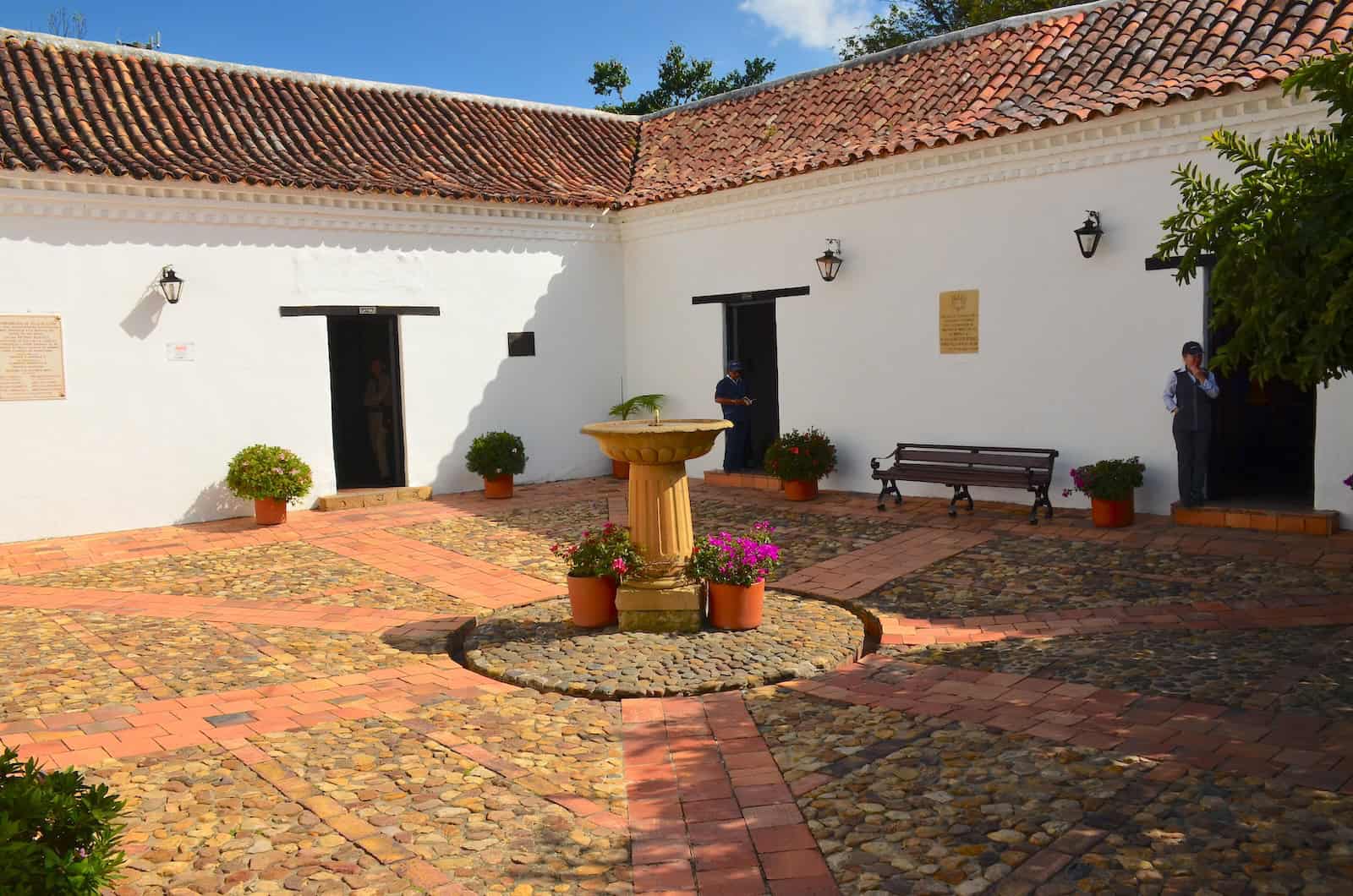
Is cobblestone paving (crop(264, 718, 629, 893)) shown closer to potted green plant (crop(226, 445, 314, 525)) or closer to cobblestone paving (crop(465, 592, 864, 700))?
cobblestone paving (crop(465, 592, 864, 700))

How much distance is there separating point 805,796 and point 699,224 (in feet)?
35.6

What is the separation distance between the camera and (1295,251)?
13.9 feet

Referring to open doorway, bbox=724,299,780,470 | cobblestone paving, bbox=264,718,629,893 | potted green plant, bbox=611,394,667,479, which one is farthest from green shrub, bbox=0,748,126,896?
open doorway, bbox=724,299,780,470

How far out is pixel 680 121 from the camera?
17031 mm

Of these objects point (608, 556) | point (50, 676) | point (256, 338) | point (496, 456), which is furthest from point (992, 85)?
point (50, 676)

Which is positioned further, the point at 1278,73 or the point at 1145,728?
the point at 1278,73

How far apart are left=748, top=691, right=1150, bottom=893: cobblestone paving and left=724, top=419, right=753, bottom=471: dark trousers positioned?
874 centimetres

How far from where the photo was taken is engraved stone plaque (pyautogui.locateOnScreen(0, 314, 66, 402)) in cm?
1080

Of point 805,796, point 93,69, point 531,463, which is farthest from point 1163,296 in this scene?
point 93,69

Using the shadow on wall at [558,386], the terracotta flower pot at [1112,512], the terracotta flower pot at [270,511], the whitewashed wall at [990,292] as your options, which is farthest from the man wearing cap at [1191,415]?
the terracotta flower pot at [270,511]

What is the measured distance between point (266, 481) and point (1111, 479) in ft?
29.8

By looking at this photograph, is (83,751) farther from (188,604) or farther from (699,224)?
(699,224)

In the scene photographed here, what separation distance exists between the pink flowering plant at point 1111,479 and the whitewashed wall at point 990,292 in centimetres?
47

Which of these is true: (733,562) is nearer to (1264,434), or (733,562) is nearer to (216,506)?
(216,506)
